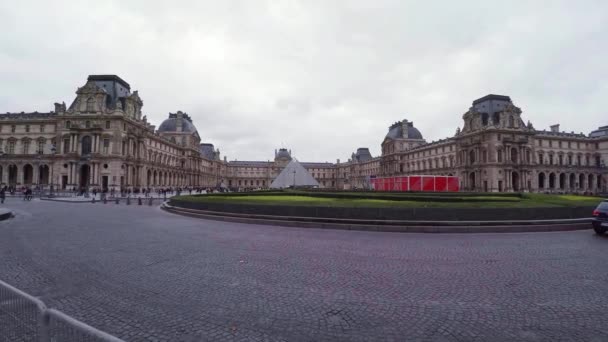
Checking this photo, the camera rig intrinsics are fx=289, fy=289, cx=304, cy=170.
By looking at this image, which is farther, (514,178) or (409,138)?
(409,138)

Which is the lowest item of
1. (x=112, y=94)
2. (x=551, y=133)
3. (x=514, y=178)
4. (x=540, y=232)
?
→ (x=540, y=232)

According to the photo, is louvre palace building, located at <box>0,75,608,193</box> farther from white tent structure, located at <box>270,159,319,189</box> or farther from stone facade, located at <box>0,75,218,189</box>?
white tent structure, located at <box>270,159,319,189</box>

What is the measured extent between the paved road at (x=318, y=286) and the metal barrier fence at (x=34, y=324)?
0.99 m

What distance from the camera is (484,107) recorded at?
6862 centimetres

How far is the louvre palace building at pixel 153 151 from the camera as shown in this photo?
179 ft

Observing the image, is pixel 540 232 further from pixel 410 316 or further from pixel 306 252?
pixel 410 316

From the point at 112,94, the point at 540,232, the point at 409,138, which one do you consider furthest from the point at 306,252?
the point at 409,138

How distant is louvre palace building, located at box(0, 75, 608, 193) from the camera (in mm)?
54625

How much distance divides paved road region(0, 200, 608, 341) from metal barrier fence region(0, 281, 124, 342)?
993 mm

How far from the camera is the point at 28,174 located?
61625 mm

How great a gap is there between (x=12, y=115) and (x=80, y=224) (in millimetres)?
72312

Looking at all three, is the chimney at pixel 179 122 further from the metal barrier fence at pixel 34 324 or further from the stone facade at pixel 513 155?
the metal barrier fence at pixel 34 324

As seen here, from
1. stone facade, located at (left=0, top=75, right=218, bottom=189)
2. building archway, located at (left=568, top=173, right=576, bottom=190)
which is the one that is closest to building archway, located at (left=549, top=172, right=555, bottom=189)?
building archway, located at (left=568, top=173, right=576, bottom=190)

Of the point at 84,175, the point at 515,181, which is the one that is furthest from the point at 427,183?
the point at 84,175
